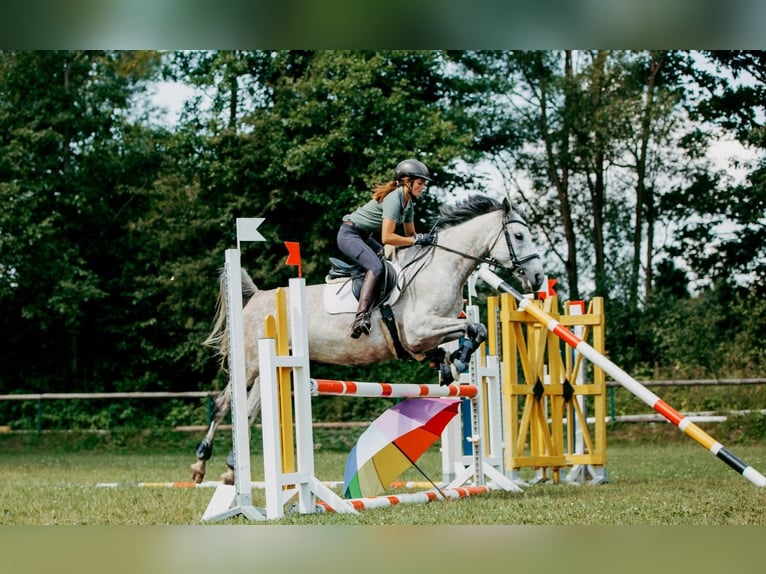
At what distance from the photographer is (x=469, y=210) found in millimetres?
6430

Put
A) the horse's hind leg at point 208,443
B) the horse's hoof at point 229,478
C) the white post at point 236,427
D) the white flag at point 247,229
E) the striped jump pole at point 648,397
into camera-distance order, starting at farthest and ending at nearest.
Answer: the horse's hind leg at point 208,443 < the horse's hoof at point 229,478 < the white flag at point 247,229 < the white post at point 236,427 < the striped jump pole at point 648,397

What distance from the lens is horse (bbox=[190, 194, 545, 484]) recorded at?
6.05 meters

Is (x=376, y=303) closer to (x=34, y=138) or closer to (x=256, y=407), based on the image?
(x=256, y=407)

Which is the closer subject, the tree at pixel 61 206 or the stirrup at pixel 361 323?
the stirrup at pixel 361 323

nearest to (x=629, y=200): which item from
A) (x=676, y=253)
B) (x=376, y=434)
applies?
(x=676, y=253)

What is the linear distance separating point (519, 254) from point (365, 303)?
100 cm

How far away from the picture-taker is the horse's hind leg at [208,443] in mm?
6023

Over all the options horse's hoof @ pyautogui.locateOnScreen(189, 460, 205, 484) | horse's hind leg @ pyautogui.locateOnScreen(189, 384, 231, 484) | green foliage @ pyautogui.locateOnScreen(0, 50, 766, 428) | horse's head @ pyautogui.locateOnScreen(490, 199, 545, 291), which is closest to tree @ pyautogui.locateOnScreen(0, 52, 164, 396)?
green foliage @ pyautogui.locateOnScreen(0, 50, 766, 428)

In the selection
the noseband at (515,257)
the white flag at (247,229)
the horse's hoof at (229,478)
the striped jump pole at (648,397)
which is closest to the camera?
the striped jump pole at (648,397)

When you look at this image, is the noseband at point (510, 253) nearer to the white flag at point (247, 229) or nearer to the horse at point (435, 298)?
the horse at point (435, 298)

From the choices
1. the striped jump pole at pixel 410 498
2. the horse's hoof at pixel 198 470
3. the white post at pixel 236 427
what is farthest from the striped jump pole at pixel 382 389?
the horse's hoof at pixel 198 470

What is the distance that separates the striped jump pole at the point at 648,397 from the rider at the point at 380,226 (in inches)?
29.2
